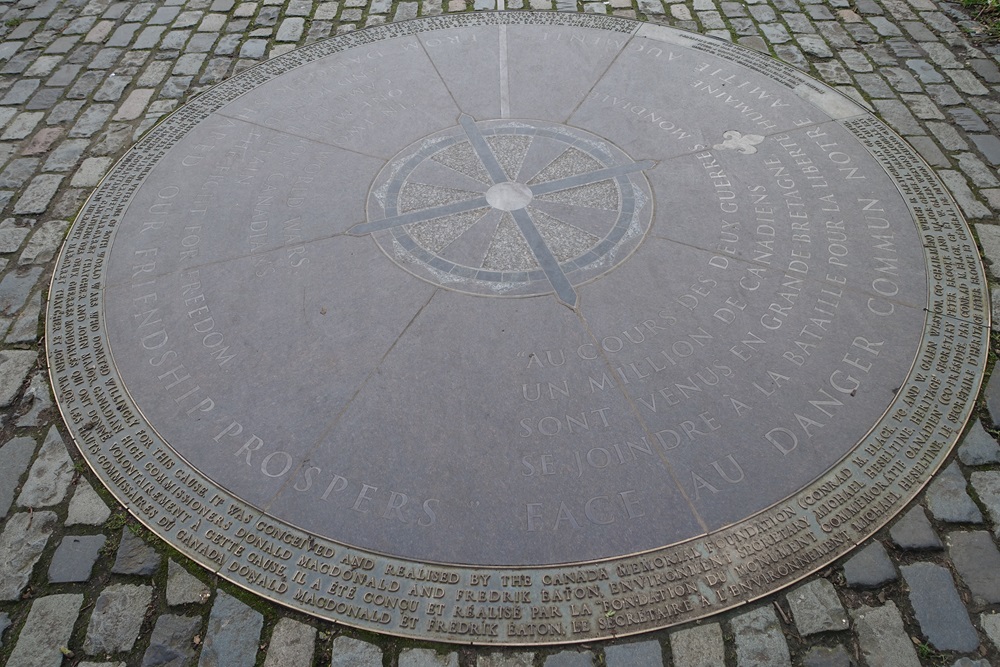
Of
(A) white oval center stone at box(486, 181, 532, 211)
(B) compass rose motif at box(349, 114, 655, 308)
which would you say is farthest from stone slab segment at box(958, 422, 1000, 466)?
(A) white oval center stone at box(486, 181, 532, 211)

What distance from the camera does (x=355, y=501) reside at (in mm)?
3072

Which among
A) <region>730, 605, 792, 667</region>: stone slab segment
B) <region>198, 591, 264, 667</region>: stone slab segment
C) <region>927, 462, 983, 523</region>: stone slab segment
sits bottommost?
<region>198, 591, 264, 667</region>: stone slab segment

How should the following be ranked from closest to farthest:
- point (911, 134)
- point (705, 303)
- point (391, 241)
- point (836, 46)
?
point (705, 303), point (391, 241), point (911, 134), point (836, 46)

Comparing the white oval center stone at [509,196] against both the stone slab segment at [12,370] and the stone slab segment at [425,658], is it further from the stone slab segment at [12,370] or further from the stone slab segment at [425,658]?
the stone slab segment at [12,370]

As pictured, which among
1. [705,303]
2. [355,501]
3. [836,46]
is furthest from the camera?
[836,46]

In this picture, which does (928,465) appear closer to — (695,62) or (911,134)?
(911,134)

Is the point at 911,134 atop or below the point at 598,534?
atop

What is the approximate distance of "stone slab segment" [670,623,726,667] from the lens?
2643 mm

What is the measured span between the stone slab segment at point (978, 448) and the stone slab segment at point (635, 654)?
1.71 m

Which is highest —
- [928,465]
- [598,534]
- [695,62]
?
[695,62]

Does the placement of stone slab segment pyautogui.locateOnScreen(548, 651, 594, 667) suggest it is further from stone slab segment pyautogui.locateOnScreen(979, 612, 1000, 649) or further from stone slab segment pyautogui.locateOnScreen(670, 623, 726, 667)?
stone slab segment pyautogui.locateOnScreen(979, 612, 1000, 649)

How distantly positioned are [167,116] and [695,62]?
13.3ft

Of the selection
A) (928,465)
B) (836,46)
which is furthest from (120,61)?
(928,465)

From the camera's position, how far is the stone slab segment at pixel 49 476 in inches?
127
